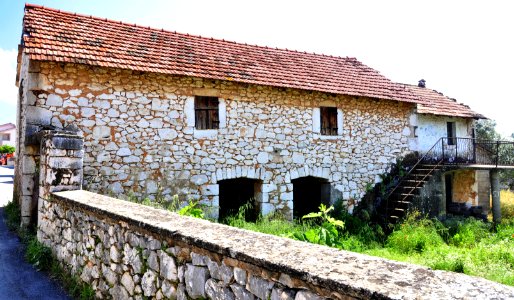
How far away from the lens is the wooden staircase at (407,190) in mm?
11398

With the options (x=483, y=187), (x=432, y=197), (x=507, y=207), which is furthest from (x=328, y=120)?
(x=483, y=187)

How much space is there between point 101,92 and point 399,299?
7.99 metres

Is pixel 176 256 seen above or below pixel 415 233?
above

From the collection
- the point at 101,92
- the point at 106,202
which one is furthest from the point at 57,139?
the point at 101,92

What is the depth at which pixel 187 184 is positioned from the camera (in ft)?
29.1

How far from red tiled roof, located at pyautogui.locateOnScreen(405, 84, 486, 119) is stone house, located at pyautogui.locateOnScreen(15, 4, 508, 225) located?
2741 mm

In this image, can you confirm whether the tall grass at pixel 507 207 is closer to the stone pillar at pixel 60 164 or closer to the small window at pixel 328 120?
the small window at pixel 328 120

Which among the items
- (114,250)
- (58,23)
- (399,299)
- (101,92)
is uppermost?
(58,23)

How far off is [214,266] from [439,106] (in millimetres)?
15990

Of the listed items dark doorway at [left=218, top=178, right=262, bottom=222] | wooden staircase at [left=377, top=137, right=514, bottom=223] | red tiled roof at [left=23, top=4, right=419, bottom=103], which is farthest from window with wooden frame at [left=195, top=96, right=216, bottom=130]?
wooden staircase at [left=377, top=137, right=514, bottom=223]

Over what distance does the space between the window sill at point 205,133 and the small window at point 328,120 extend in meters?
3.56

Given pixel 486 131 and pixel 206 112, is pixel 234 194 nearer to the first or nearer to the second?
pixel 206 112

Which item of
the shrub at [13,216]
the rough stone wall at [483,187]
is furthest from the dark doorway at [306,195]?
the rough stone wall at [483,187]

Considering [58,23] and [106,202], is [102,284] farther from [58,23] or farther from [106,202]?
[58,23]
